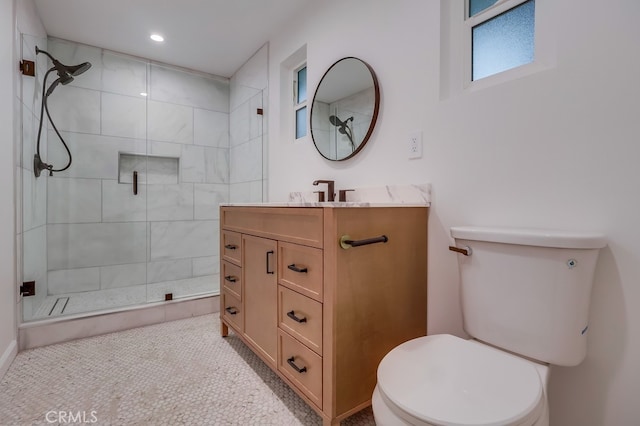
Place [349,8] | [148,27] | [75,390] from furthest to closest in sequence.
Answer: [148,27] < [349,8] < [75,390]

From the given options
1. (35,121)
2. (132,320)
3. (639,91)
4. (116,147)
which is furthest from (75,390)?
(639,91)

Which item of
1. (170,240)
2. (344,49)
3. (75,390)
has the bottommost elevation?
(75,390)

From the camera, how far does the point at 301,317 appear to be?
1.21 m

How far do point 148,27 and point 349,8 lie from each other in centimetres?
163

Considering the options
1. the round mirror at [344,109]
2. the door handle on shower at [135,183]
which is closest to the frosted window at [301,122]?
the round mirror at [344,109]

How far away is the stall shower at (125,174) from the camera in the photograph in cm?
227

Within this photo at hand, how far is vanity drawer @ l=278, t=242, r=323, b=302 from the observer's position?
112cm

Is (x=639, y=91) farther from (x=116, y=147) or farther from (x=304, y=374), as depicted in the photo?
(x=116, y=147)

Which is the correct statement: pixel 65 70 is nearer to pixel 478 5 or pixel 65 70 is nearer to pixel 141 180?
pixel 141 180

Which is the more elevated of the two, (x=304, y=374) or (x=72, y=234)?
(x=72, y=234)

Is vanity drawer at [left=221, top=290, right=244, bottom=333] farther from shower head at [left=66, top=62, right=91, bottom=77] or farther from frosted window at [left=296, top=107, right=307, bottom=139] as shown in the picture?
shower head at [left=66, top=62, right=91, bottom=77]

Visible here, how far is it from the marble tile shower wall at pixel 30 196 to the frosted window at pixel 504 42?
258 centimetres

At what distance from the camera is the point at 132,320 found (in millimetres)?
2168

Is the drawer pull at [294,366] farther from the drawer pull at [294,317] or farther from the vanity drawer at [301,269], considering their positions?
the vanity drawer at [301,269]
